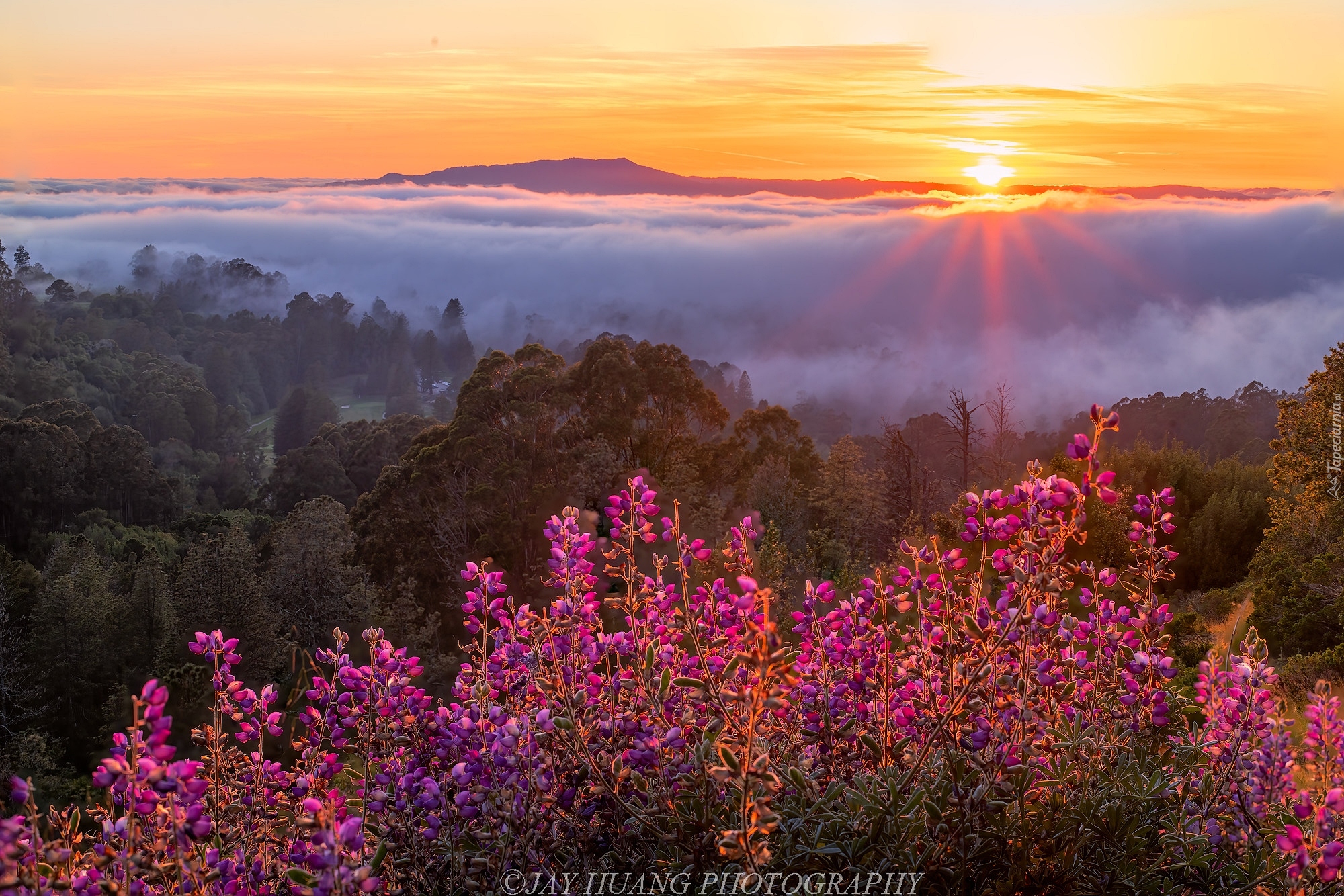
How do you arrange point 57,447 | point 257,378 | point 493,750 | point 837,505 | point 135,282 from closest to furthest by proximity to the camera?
point 493,750, point 837,505, point 57,447, point 257,378, point 135,282

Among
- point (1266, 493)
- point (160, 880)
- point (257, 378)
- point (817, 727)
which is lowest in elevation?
point (257, 378)

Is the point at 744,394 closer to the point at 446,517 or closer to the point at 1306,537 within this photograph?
the point at 446,517

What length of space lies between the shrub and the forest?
0.24 ft

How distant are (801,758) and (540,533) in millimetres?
25031

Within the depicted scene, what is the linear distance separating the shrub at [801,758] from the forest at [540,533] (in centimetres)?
7

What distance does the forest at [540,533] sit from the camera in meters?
4.01

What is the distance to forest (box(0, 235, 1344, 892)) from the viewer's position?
13.1ft

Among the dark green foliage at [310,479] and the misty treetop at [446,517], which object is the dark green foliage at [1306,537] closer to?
the misty treetop at [446,517]

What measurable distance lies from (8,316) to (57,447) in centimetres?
3840

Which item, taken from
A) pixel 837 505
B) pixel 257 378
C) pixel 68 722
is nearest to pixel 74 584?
pixel 68 722

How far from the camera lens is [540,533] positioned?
2822 cm

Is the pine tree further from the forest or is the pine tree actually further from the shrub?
the shrub

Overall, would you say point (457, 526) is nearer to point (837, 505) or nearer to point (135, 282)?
point (837, 505)

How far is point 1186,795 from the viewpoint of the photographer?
134 inches
